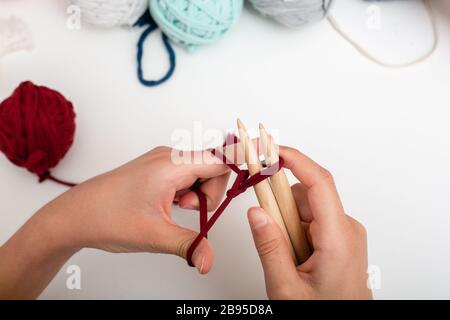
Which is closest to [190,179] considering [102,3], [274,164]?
[274,164]

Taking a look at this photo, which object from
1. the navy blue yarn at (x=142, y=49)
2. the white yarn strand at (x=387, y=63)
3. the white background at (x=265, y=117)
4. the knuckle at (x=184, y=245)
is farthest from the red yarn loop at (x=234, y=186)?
the white yarn strand at (x=387, y=63)

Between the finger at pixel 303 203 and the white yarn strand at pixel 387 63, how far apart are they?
13.2 inches

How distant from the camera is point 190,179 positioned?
56cm

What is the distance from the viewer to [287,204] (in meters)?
0.54

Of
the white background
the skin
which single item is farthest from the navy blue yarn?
the skin

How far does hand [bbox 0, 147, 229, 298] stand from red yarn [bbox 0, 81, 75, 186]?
15 cm

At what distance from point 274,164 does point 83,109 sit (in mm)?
389

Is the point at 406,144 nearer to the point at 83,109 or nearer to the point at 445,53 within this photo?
the point at 445,53

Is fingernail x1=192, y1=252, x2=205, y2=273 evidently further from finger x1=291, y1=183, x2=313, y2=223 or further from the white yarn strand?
the white yarn strand

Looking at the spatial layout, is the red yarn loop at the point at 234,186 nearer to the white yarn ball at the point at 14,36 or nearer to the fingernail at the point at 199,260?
the fingernail at the point at 199,260

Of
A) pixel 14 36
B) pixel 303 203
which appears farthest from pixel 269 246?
pixel 14 36

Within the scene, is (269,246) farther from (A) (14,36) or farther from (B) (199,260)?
(A) (14,36)

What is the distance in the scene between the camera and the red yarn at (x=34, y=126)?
2.23 feet

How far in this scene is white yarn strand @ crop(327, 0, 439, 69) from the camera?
0.81m
